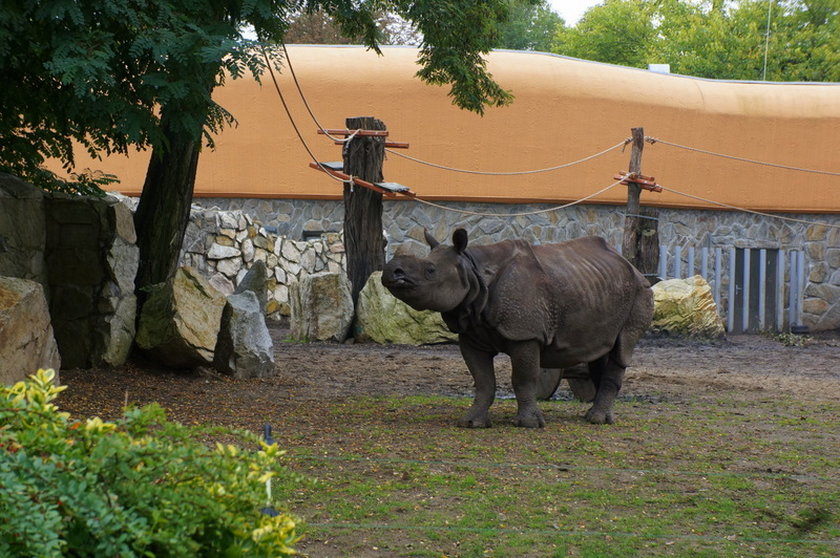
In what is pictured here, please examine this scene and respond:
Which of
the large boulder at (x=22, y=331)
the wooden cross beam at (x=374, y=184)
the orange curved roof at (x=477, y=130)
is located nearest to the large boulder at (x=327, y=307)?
the wooden cross beam at (x=374, y=184)

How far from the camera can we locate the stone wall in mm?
21297

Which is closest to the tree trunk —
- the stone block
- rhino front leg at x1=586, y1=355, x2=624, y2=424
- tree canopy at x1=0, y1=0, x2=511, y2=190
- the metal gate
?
the stone block

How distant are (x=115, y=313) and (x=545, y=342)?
4175mm

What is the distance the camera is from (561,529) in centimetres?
537

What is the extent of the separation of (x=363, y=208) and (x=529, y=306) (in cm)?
831

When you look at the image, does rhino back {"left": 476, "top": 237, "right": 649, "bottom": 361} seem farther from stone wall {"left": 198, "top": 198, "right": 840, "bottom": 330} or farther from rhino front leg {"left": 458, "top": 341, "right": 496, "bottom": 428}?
stone wall {"left": 198, "top": 198, "right": 840, "bottom": 330}

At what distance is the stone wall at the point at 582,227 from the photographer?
21.3 meters

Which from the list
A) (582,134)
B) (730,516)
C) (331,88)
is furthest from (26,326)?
(582,134)

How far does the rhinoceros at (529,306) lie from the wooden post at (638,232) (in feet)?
28.1

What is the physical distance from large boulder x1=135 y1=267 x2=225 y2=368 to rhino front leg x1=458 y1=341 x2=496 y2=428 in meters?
3.26

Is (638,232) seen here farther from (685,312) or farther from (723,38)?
(723,38)

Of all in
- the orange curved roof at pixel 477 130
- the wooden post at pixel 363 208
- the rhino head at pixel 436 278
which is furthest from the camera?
the orange curved roof at pixel 477 130

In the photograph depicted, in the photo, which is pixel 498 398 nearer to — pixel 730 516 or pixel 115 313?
pixel 115 313

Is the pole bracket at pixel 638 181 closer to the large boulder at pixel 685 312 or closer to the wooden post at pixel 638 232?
the wooden post at pixel 638 232
